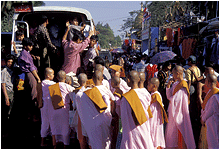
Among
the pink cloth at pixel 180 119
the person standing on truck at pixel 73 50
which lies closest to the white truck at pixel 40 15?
the person standing on truck at pixel 73 50

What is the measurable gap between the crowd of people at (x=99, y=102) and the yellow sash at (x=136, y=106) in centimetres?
1

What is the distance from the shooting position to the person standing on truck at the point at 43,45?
20.5 ft

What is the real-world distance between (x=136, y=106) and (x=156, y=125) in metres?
0.94

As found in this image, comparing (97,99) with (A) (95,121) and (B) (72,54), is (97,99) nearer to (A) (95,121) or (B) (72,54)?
(A) (95,121)

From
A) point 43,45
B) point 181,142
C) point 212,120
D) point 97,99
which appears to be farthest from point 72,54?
point 212,120

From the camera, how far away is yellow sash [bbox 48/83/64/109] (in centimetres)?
485

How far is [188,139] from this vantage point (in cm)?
462

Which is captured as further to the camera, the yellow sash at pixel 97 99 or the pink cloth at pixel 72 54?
the pink cloth at pixel 72 54

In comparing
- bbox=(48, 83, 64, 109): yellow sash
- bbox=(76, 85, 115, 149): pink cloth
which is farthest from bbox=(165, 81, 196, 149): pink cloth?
bbox=(48, 83, 64, 109): yellow sash

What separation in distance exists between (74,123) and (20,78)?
6.06 ft

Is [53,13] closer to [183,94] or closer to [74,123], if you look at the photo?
[74,123]

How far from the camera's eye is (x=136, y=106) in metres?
3.74

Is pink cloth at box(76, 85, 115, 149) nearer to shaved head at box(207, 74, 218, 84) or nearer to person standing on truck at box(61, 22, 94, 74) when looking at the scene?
shaved head at box(207, 74, 218, 84)

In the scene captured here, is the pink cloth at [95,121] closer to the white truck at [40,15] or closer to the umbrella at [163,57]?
the white truck at [40,15]
